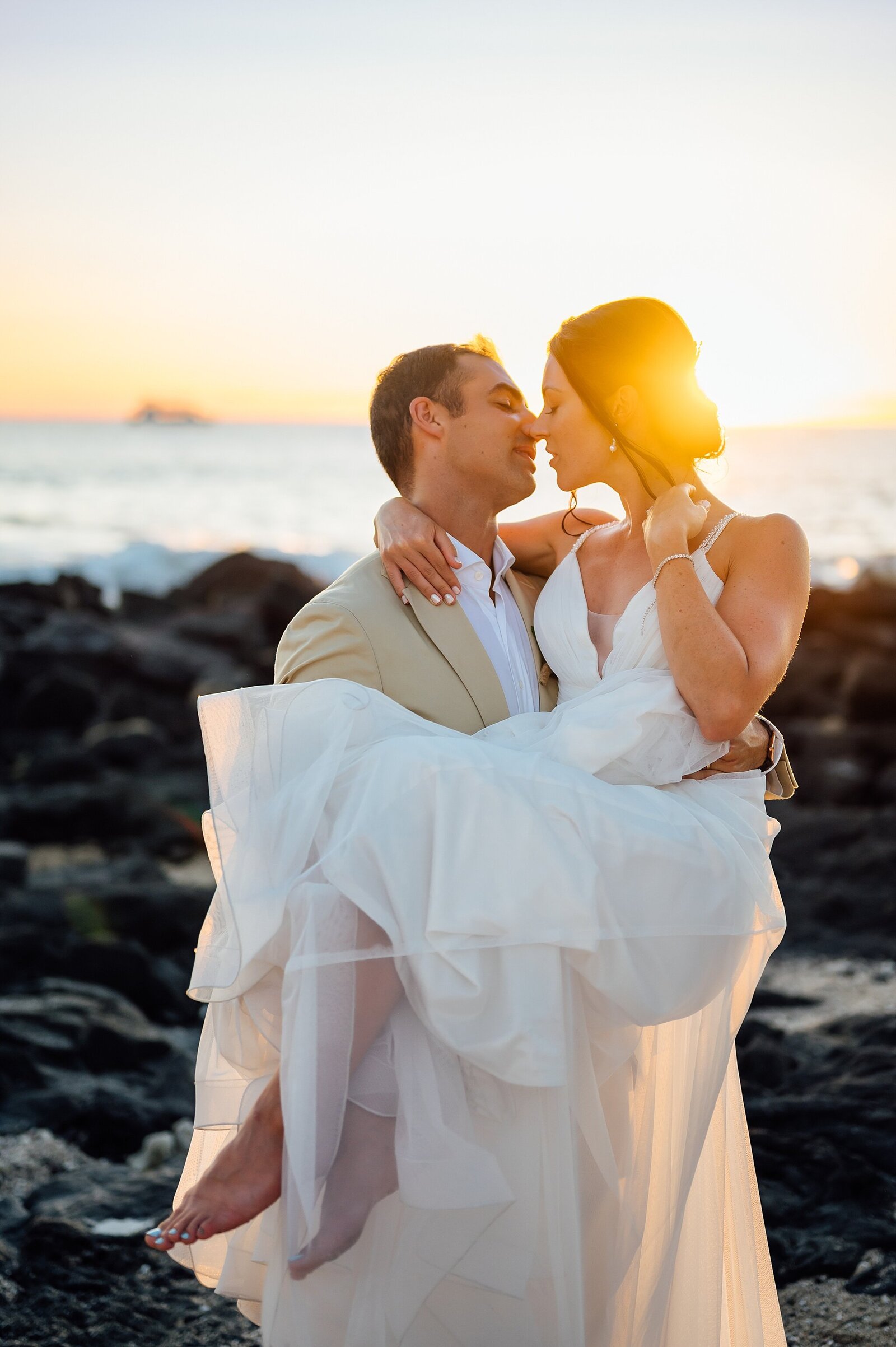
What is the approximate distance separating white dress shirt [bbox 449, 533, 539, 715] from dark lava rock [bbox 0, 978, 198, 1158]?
2.47 metres

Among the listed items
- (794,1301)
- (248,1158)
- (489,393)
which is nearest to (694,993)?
(248,1158)

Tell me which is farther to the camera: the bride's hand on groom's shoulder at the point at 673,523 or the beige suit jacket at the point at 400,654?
the beige suit jacket at the point at 400,654

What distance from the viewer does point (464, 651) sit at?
3.37 metres

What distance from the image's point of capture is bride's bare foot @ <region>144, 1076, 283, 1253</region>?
95.7 inches

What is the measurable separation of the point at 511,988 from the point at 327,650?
109cm

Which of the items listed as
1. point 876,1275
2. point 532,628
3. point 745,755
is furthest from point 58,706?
point 745,755

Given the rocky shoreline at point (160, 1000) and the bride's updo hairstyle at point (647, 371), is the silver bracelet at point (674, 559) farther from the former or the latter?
the rocky shoreline at point (160, 1000)

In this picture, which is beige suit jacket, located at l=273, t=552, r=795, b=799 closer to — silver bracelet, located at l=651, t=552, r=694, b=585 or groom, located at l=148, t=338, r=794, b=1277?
groom, located at l=148, t=338, r=794, b=1277

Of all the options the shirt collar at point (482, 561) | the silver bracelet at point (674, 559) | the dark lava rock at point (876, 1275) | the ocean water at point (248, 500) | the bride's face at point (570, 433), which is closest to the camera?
the silver bracelet at point (674, 559)

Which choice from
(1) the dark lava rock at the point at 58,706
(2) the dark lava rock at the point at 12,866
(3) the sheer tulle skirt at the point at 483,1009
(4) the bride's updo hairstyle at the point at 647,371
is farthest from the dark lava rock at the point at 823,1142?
(1) the dark lava rock at the point at 58,706

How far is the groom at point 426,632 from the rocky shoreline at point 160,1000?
1.30m

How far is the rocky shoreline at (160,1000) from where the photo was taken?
363cm

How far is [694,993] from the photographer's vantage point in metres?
2.63

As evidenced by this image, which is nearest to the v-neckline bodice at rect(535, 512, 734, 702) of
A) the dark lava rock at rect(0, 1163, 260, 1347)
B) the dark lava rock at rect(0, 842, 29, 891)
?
the dark lava rock at rect(0, 1163, 260, 1347)
